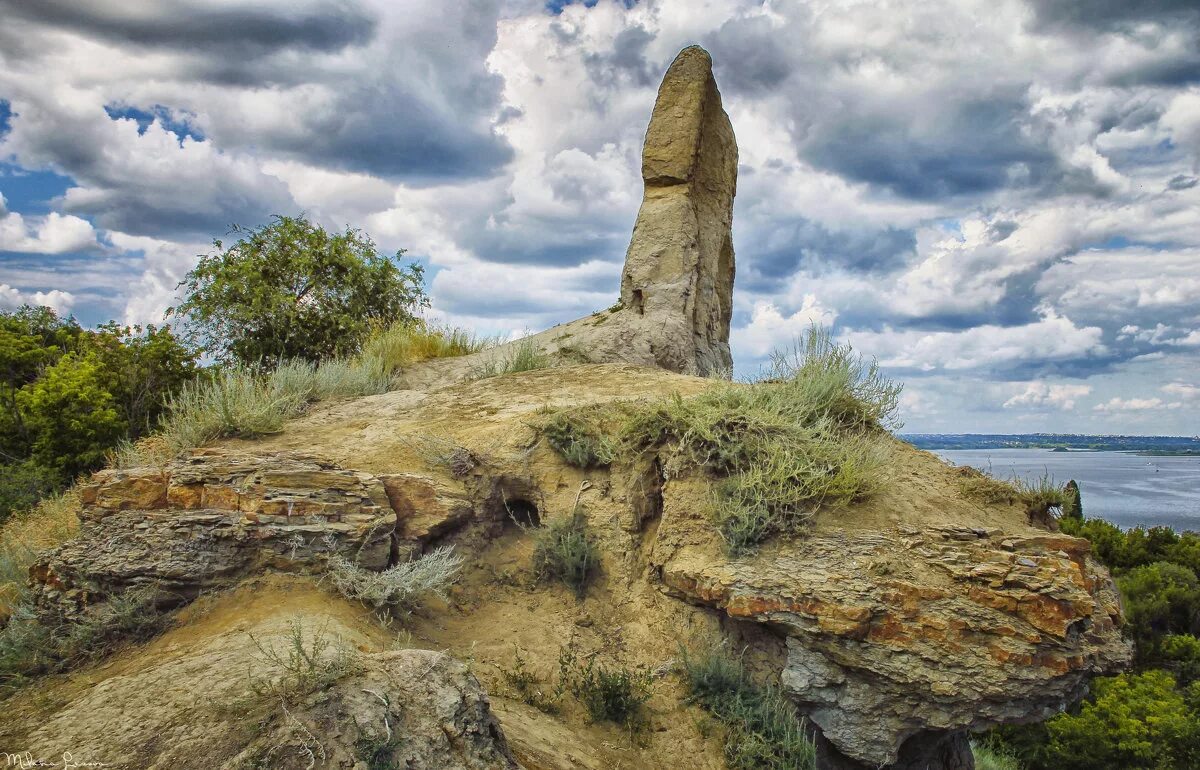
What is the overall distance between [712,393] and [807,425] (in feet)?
3.34

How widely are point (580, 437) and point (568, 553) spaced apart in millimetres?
1222

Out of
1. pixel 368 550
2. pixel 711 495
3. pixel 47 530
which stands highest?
pixel 711 495

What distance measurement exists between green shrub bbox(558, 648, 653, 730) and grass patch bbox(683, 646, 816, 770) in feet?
1.58

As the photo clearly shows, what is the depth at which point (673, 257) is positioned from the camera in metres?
13.4

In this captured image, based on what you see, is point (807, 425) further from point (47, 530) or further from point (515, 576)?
→ point (47, 530)

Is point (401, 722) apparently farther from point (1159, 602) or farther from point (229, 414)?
point (1159, 602)

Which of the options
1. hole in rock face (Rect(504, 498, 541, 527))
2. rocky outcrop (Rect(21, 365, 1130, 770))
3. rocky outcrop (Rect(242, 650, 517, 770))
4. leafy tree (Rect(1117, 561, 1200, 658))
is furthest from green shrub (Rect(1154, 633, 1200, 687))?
rocky outcrop (Rect(242, 650, 517, 770))

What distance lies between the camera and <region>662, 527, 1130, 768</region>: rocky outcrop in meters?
5.67

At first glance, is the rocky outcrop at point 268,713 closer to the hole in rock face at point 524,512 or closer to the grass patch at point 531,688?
the grass patch at point 531,688

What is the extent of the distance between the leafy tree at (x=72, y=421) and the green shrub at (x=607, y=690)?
1018 cm

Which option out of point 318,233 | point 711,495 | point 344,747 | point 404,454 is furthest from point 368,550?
point 318,233

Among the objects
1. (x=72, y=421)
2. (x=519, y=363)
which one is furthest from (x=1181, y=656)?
(x=72, y=421)

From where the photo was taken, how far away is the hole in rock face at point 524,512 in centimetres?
780

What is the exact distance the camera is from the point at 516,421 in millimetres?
8188
